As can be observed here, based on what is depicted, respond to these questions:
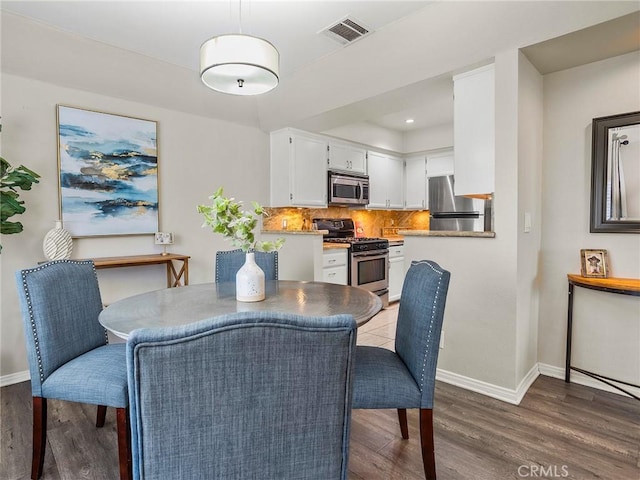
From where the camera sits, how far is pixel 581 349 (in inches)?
101

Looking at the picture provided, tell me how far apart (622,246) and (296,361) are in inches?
104

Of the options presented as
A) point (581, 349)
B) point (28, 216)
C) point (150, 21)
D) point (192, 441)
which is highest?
point (150, 21)

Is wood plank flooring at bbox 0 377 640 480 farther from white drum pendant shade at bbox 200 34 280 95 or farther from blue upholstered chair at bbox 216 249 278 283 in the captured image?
white drum pendant shade at bbox 200 34 280 95

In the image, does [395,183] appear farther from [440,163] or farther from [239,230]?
[239,230]

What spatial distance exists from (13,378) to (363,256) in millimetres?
3564

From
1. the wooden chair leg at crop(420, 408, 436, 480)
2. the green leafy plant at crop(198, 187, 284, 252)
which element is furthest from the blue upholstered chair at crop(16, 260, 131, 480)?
the wooden chair leg at crop(420, 408, 436, 480)

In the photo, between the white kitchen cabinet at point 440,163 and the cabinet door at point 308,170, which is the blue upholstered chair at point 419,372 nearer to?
the cabinet door at point 308,170

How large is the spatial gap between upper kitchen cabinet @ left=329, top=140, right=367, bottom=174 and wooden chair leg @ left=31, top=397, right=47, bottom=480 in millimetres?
3753

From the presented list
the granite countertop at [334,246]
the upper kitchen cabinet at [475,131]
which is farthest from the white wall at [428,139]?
the upper kitchen cabinet at [475,131]

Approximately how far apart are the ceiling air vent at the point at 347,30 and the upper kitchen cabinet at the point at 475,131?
2.70 feet

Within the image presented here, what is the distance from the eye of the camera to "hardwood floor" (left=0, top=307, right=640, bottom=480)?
1.68 meters

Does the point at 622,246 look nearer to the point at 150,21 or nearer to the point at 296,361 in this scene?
the point at 296,361

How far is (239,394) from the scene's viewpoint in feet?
2.62

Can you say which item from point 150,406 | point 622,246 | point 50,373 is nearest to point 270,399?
point 150,406
